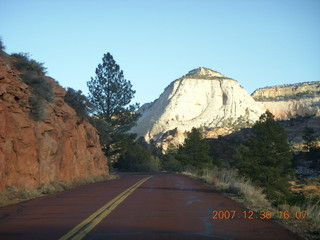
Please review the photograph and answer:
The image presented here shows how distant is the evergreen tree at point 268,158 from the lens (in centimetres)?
2888

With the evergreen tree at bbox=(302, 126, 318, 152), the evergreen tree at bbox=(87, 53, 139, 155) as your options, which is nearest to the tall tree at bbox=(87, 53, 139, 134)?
the evergreen tree at bbox=(87, 53, 139, 155)

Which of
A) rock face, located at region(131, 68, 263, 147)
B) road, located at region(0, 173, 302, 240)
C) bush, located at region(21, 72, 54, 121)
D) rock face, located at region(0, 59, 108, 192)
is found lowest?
road, located at region(0, 173, 302, 240)

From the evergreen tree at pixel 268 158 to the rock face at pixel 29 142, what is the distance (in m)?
14.7

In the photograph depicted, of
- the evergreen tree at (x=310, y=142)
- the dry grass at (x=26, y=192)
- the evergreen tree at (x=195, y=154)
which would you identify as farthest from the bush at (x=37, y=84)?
the evergreen tree at (x=310, y=142)

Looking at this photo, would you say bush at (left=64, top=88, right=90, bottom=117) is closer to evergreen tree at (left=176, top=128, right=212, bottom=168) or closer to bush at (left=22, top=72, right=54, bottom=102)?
bush at (left=22, top=72, right=54, bottom=102)

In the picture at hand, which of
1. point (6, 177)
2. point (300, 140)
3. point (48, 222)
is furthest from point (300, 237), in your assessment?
point (300, 140)

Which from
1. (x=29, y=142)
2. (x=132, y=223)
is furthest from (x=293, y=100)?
(x=132, y=223)

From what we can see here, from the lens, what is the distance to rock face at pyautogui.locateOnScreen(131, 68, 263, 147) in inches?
5012

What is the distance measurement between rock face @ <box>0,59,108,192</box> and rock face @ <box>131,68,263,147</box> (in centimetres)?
9832

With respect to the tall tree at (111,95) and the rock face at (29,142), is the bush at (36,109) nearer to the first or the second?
the rock face at (29,142)

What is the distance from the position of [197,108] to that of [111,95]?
9837cm

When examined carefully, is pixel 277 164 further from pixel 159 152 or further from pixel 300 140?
pixel 159 152

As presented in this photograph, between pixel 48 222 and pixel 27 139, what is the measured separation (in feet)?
27.8

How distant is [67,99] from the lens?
26.5 meters
